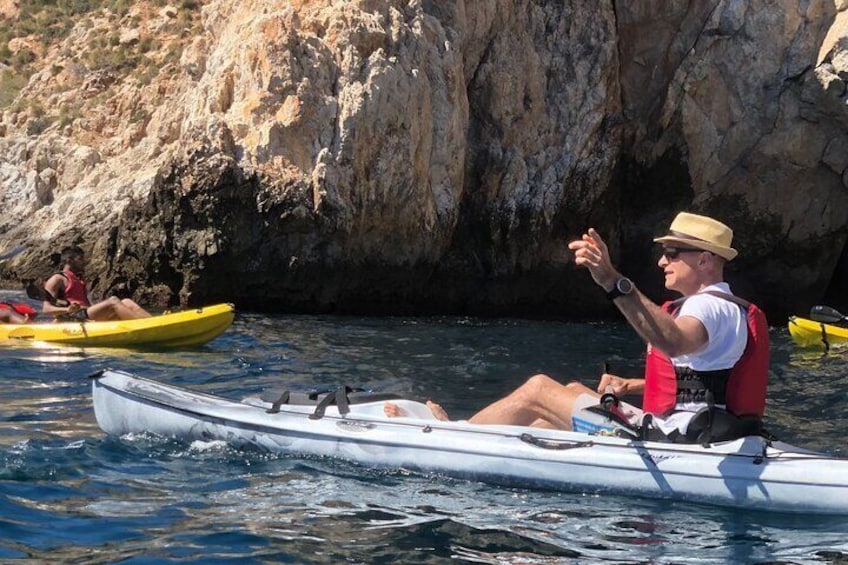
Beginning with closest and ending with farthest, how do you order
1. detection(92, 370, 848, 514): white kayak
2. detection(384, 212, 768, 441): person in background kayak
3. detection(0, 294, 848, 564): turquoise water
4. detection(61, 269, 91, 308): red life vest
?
detection(0, 294, 848, 564): turquoise water → detection(384, 212, 768, 441): person in background kayak → detection(92, 370, 848, 514): white kayak → detection(61, 269, 91, 308): red life vest

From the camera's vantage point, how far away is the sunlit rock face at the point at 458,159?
17.1 meters

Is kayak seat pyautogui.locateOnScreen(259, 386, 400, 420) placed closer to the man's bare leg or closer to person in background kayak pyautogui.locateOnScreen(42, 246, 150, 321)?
the man's bare leg

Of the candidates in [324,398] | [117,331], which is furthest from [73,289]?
[324,398]

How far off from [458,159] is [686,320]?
13.0 m

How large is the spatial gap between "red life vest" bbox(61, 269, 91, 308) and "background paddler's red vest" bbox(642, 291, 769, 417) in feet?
28.1

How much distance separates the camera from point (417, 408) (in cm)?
677

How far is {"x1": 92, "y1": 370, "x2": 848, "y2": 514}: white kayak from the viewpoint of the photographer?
558cm

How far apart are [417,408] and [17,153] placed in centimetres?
1922

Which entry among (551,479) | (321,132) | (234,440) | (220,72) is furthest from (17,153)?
(551,479)

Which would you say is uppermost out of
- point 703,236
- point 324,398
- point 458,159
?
point 458,159

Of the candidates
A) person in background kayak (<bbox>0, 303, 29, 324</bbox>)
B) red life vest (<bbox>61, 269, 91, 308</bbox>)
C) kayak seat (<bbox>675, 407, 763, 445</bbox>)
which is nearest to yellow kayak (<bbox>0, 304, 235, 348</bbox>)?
person in background kayak (<bbox>0, 303, 29, 324</bbox>)

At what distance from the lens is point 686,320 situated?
5.21 meters

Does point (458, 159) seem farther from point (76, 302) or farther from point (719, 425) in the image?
point (719, 425)

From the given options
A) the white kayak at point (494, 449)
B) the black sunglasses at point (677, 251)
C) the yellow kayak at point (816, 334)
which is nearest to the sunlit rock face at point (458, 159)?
the yellow kayak at point (816, 334)
